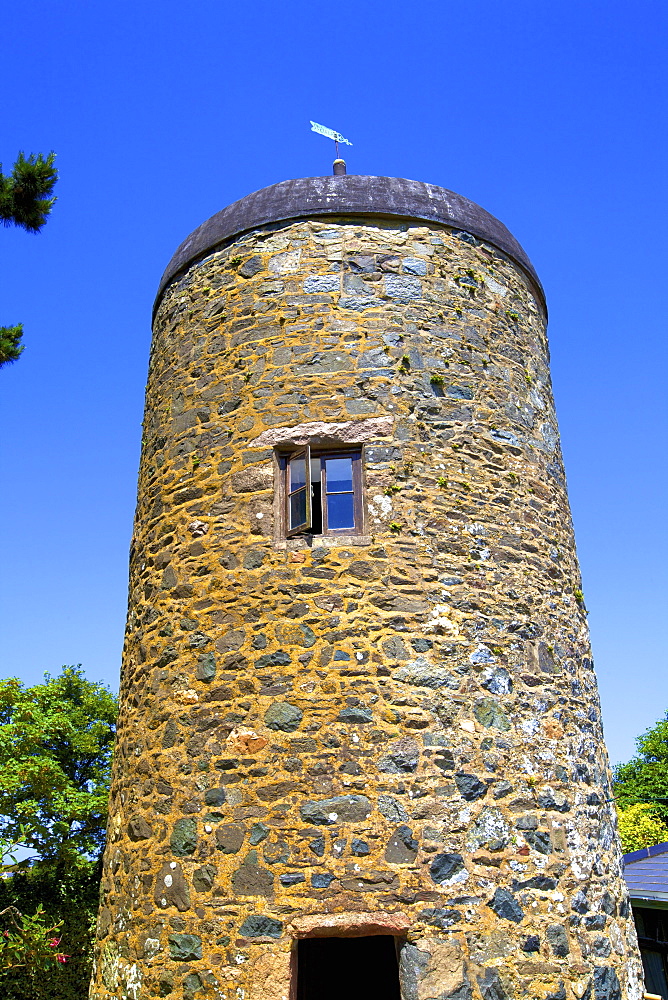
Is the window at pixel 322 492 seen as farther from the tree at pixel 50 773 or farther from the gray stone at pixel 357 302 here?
the tree at pixel 50 773

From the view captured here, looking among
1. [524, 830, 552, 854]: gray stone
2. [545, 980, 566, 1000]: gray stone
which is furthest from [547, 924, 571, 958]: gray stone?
[524, 830, 552, 854]: gray stone

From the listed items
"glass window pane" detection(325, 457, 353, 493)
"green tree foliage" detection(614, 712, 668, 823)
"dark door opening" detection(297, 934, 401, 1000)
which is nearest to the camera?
"glass window pane" detection(325, 457, 353, 493)

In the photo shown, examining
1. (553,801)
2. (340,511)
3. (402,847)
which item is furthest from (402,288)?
(402,847)

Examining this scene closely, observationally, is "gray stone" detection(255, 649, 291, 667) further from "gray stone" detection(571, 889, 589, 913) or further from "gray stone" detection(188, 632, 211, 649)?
"gray stone" detection(571, 889, 589, 913)

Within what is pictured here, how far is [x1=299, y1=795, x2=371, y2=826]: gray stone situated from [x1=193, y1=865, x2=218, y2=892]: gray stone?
2.42ft

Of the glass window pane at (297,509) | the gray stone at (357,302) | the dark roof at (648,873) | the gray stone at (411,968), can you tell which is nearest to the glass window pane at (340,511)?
the glass window pane at (297,509)

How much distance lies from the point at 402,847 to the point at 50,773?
862 centimetres

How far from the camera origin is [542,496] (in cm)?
705

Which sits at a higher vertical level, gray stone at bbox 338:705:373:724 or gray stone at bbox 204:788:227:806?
gray stone at bbox 338:705:373:724

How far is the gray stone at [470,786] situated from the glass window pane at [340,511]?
1.98 meters

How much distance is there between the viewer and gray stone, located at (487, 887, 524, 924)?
5.34 meters

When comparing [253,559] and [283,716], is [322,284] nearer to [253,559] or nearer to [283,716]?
[253,559]

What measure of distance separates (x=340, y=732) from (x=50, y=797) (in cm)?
946

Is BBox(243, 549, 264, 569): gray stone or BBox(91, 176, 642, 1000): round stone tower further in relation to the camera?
BBox(243, 549, 264, 569): gray stone
